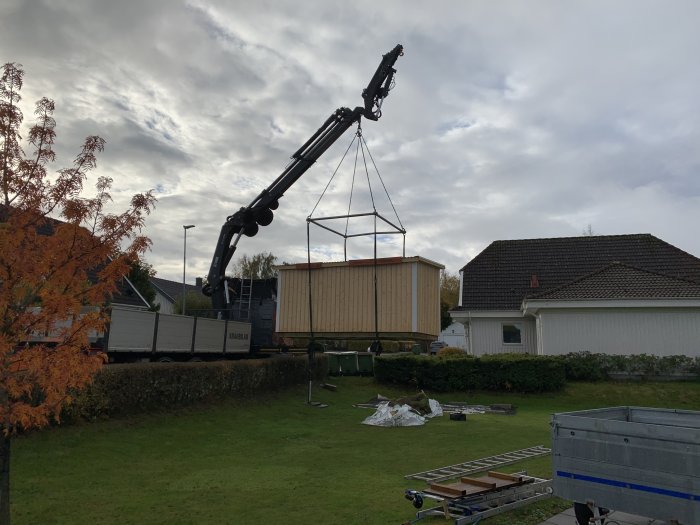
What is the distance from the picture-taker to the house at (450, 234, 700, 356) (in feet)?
67.8

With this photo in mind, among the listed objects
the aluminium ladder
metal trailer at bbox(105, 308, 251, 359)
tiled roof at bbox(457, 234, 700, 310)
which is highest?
tiled roof at bbox(457, 234, 700, 310)

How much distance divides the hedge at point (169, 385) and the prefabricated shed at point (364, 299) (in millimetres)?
4054

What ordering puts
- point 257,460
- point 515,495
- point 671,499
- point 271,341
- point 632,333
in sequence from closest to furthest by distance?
point 671,499
point 515,495
point 257,460
point 632,333
point 271,341

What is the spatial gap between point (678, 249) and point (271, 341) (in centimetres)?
1962

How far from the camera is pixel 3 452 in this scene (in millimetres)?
5352

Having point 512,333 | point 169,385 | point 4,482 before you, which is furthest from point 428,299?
point 512,333

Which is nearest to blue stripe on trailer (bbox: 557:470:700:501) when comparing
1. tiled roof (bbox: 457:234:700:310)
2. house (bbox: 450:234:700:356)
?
house (bbox: 450:234:700:356)

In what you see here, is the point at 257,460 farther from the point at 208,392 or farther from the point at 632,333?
the point at 632,333

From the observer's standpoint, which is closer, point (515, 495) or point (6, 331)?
point (6, 331)

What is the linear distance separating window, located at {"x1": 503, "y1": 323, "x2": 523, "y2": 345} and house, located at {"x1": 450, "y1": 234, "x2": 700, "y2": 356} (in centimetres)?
5

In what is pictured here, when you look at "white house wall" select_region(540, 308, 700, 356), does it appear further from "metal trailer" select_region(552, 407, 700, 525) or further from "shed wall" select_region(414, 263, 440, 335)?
"metal trailer" select_region(552, 407, 700, 525)

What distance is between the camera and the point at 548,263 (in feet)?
89.9

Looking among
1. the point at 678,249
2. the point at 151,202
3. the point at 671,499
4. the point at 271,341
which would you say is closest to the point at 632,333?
the point at 678,249

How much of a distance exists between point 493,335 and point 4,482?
23.1 metres
